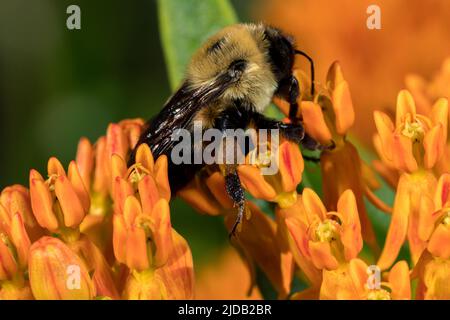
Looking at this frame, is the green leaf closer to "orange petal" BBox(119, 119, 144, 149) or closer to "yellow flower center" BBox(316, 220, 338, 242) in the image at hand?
"orange petal" BBox(119, 119, 144, 149)

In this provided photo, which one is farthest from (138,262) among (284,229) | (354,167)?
(354,167)

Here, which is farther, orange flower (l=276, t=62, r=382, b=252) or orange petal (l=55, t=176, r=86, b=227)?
orange flower (l=276, t=62, r=382, b=252)

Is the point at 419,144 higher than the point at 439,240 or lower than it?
higher

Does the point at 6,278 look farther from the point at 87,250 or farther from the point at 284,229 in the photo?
the point at 284,229

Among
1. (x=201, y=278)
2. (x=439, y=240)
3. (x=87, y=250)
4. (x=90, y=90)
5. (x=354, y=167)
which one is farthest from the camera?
(x=90, y=90)

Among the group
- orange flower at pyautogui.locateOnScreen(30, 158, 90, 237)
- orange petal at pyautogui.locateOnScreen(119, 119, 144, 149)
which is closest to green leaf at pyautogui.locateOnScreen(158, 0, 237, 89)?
orange petal at pyautogui.locateOnScreen(119, 119, 144, 149)

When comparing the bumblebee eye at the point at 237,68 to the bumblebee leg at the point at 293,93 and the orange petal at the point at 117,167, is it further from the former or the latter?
the orange petal at the point at 117,167
